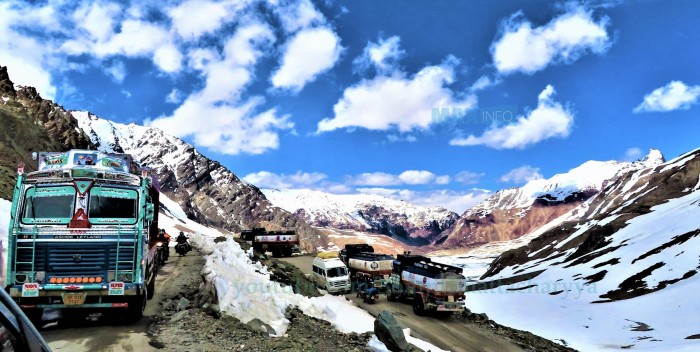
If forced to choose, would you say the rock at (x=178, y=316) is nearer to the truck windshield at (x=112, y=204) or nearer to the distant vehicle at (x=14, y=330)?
the truck windshield at (x=112, y=204)

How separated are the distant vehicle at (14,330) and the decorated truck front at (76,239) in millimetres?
11576

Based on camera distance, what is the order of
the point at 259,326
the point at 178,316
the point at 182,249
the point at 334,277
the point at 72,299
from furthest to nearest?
the point at 182,249
the point at 334,277
the point at 178,316
the point at 259,326
the point at 72,299

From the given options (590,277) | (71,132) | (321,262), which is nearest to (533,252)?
(590,277)

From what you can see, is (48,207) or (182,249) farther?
(182,249)

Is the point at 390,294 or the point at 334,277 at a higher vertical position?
the point at 334,277

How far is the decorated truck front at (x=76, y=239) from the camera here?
1284 cm

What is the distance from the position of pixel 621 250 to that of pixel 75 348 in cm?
9831

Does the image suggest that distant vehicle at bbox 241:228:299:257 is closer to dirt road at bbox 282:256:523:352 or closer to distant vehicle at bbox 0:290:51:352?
dirt road at bbox 282:256:523:352

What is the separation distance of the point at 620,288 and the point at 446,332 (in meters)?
51.8

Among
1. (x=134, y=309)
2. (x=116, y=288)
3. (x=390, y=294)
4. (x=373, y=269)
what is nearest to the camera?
(x=116, y=288)

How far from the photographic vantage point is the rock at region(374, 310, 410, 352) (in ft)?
56.9

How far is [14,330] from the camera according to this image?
2.84 meters

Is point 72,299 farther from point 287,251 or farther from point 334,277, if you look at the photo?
point 287,251

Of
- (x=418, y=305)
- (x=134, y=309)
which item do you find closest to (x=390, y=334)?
(x=134, y=309)
